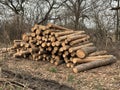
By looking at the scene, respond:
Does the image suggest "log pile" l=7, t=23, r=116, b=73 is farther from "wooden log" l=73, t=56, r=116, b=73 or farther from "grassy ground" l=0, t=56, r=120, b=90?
"grassy ground" l=0, t=56, r=120, b=90

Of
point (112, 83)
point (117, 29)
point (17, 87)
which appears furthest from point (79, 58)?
point (117, 29)

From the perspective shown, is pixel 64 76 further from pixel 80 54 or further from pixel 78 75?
pixel 80 54

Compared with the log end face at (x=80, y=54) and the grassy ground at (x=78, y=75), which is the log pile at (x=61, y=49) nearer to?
the log end face at (x=80, y=54)

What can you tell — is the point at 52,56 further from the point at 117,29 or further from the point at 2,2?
the point at 2,2

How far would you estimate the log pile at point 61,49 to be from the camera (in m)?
10.1

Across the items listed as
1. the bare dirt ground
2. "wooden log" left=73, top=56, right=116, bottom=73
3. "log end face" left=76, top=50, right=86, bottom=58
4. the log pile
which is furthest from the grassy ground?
"log end face" left=76, top=50, right=86, bottom=58

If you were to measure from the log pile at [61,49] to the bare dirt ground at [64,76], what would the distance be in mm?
256

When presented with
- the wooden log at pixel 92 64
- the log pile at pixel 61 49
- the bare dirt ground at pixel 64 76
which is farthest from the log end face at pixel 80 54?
the bare dirt ground at pixel 64 76

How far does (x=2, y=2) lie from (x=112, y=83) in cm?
2053

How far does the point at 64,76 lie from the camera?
355 inches

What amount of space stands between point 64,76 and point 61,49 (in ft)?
4.96

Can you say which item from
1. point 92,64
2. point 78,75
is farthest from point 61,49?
point 78,75

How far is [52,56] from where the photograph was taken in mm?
10914

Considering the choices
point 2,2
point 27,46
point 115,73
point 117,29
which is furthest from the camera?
point 2,2
